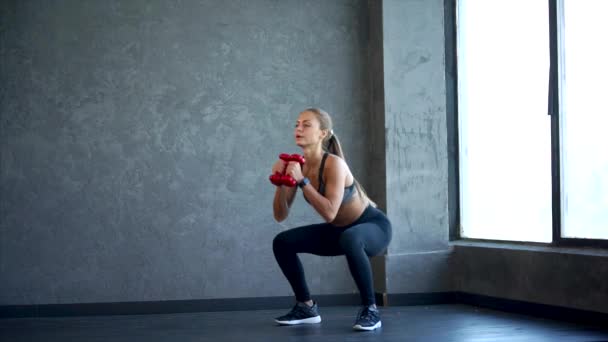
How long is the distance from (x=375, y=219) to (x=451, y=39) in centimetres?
183

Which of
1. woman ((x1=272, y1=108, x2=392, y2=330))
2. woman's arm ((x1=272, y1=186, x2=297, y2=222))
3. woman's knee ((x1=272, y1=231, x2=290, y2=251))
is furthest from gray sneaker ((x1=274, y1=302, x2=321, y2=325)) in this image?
woman's arm ((x1=272, y1=186, x2=297, y2=222))

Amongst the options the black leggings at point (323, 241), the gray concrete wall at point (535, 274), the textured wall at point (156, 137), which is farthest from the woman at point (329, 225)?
the textured wall at point (156, 137)

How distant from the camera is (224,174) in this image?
5473 millimetres

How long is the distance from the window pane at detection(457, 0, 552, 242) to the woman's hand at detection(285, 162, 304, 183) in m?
1.57

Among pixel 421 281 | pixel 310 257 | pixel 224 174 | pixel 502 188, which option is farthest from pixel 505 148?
pixel 224 174

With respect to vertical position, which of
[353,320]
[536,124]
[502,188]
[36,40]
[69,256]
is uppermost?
[36,40]

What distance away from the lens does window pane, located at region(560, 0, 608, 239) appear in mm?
4305

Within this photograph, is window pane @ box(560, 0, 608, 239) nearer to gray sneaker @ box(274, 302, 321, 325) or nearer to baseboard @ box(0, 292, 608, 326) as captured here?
baseboard @ box(0, 292, 608, 326)

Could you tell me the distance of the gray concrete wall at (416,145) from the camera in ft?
18.1

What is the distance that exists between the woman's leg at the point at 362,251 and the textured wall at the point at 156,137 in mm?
1313

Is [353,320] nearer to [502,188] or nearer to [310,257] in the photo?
[310,257]

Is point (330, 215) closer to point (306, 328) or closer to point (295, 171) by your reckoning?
point (295, 171)

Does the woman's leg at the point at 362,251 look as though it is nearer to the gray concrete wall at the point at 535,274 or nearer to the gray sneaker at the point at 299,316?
the gray sneaker at the point at 299,316

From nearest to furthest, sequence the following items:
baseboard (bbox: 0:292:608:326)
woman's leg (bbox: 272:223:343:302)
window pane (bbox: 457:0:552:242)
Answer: woman's leg (bbox: 272:223:343:302), window pane (bbox: 457:0:552:242), baseboard (bbox: 0:292:608:326)
